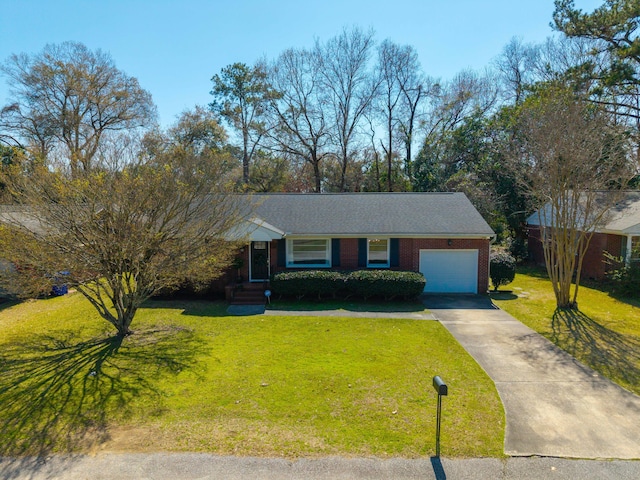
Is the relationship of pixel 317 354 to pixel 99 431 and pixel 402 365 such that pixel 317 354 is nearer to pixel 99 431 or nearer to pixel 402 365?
pixel 402 365

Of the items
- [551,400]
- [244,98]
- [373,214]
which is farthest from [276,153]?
[551,400]

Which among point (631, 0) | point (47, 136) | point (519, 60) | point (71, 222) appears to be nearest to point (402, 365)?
point (71, 222)

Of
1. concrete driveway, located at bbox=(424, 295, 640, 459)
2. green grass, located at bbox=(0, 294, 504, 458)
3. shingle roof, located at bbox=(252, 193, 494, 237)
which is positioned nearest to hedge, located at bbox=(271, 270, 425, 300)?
shingle roof, located at bbox=(252, 193, 494, 237)

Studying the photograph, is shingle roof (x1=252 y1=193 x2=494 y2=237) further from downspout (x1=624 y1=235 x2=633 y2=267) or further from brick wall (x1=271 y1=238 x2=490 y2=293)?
downspout (x1=624 y1=235 x2=633 y2=267)

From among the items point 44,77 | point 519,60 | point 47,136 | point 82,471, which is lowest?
point 82,471

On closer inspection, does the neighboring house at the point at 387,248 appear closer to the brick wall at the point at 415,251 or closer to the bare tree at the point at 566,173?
the brick wall at the point at 415,251

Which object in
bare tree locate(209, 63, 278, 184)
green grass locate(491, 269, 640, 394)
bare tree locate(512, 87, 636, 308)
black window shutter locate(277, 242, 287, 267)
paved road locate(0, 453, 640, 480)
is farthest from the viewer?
bare tree locate(209, 63, 278, 184)
